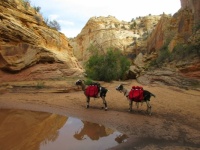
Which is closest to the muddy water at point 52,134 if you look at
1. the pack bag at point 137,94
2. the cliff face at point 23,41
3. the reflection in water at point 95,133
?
the reflection in water at point 95,133

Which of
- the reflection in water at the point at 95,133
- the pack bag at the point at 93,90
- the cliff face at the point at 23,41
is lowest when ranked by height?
the reflection in water at the point at 95,133

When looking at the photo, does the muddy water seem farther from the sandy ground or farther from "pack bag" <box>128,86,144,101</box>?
"pack bag" <box>128,86,144,101</box>

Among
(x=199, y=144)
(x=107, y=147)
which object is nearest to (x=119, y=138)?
(x=107, y=147)

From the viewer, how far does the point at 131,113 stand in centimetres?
1019

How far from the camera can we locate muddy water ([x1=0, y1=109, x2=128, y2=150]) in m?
6.30

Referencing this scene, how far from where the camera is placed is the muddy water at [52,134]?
20.7 ft

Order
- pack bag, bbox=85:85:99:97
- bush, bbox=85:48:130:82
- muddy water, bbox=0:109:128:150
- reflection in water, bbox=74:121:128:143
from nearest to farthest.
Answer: muddy water, bbox=0:109:128:150 < reflection in water, bbox=74:121:128:143 < pack bag, bbox=85:85:99:97 < bush, bbox=85:48:130:82

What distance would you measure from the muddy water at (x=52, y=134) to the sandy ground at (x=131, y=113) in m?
0.54

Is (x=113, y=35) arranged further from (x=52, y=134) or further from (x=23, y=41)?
(x=52, y=134)

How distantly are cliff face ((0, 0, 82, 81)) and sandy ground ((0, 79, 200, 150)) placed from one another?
2835mm

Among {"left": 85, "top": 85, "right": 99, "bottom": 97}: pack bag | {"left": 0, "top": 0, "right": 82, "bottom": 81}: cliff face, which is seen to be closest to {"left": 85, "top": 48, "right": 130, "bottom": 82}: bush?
{"left": 0, "top": 0, "right": 82, "bottom": 81}: cliff face

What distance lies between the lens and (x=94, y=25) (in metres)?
60.0

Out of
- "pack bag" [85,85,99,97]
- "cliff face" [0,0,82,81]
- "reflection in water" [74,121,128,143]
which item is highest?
"cliff face" [0,0,82,81]

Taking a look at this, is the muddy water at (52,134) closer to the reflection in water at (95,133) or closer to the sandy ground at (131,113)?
the reflection in water at (95,133)
